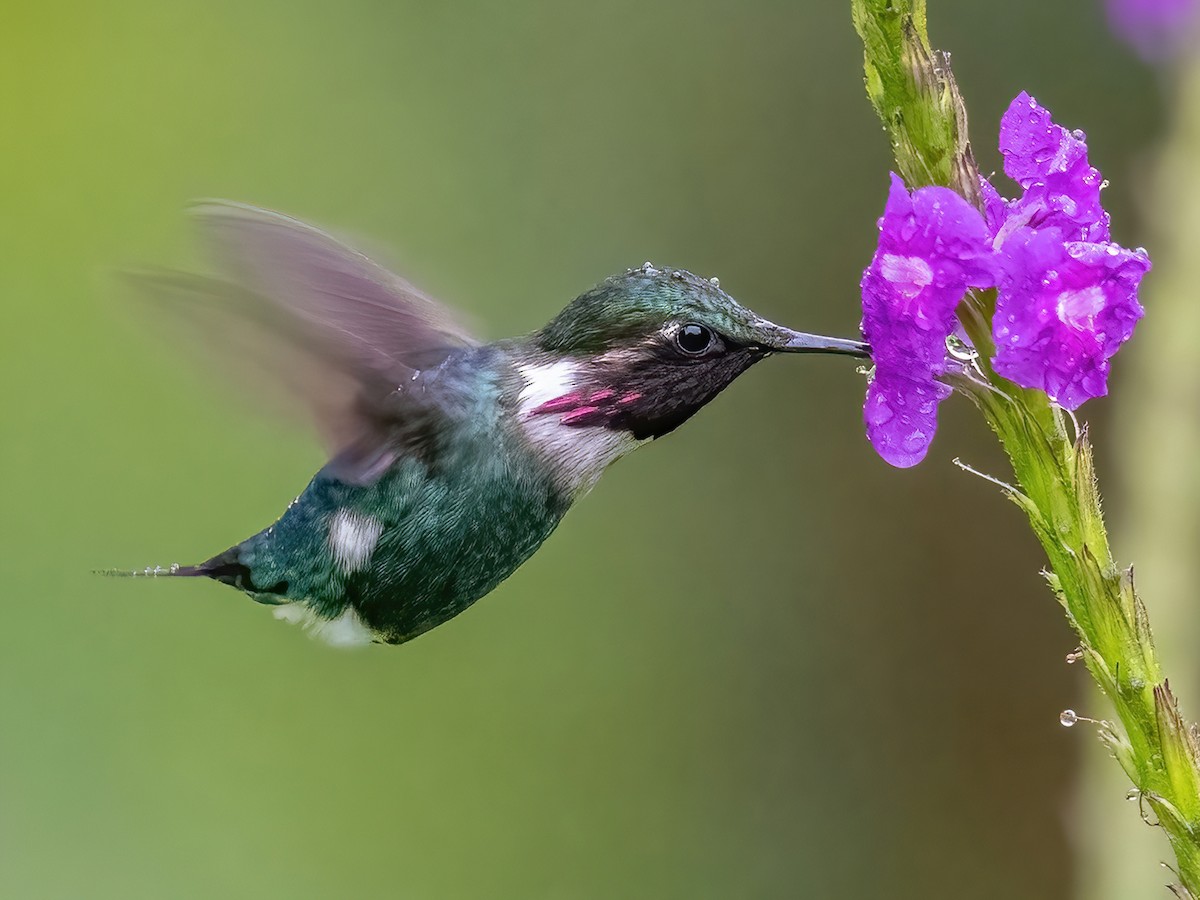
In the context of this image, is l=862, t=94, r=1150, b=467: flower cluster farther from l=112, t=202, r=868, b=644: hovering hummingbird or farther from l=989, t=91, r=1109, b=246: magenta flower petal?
l=112, t=202, r=868, b=644: hovering hummingbird

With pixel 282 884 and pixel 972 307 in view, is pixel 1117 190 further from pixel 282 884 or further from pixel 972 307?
pixel 282 884

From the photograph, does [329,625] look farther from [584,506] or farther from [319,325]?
[584,506]

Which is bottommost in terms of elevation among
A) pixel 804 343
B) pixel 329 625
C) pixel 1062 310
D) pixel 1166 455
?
pixel 329 625

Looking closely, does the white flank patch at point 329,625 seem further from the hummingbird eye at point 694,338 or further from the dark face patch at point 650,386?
the hummingbird eye at point 694,338

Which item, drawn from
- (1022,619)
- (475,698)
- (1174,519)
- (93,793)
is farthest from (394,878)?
(1174,519)

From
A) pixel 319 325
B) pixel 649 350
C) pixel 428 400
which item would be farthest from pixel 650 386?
pixel 319 325

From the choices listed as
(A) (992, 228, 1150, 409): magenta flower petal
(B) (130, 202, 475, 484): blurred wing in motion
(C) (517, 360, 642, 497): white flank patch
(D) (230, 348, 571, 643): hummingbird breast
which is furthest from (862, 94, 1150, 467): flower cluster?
(B) (130, 202, 475, 484): blurred wing in motion
